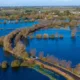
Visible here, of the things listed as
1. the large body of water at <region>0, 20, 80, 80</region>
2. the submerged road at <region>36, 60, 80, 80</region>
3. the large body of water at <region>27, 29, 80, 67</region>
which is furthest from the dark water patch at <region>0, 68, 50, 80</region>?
the large body of water at <region>27, 29, 80, 67</region>

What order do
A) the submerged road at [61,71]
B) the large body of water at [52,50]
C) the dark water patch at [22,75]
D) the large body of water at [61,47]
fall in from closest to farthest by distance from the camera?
the submerged road at [61,71]
the dark water patch at [22,75]
the large body of water at [52,50]
the large body of water at [61,47]

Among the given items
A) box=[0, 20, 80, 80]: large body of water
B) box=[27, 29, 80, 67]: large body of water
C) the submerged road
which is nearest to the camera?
the submerged road

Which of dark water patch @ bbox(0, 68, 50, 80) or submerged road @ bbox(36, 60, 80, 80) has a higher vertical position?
submerged road @ bbox(36, 60, 80, 80)

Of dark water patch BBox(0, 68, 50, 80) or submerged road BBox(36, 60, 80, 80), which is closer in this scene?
submerged road BBox(36, 60, 80, 80)

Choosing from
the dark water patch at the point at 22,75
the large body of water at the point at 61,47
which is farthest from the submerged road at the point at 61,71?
the large body of water at the point at 61,47

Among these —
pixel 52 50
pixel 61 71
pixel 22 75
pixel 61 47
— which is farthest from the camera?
pixel 61 47

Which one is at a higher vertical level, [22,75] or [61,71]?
[61,71]

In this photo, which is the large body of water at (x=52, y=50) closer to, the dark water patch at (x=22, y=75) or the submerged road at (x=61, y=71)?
the dark water patch at (x=22, y=75)

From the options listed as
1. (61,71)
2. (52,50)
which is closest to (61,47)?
(52,50)

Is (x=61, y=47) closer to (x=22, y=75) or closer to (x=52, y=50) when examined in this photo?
(x=52, y=50)

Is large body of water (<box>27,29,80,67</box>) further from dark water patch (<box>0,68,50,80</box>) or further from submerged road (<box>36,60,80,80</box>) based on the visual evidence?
dark water patch (<box>0,68,50,80</box>)

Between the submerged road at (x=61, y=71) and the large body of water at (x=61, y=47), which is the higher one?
the submerged road at (x=61, y=71)

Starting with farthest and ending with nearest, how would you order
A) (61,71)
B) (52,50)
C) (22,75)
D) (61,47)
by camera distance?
(61,47) < (52,50) < (22,75) < (61,71)

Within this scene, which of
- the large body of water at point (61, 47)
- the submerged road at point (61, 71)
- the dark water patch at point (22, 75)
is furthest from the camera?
the large body of water at point (61, 47)
